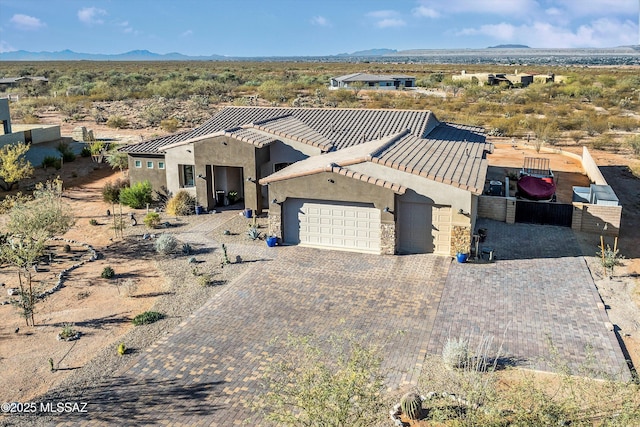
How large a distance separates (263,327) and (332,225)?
7.34 metres

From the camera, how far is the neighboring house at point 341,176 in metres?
21.2

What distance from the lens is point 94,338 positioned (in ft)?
50.0

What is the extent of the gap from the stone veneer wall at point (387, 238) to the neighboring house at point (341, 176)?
0.04m

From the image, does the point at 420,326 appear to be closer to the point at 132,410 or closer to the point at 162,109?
the point at 132,410

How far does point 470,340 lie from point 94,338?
33.7ft

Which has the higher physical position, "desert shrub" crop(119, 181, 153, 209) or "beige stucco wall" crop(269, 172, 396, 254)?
"beige stucco wall" crop(269, 172, 396, 254)

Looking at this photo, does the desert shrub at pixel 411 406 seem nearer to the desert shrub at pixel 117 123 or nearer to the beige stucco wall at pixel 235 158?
the beige stucco wall at pixel 235 158

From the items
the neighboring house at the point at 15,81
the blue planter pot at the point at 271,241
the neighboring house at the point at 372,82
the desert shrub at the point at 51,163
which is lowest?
the blue planter pot at the point at 271,241

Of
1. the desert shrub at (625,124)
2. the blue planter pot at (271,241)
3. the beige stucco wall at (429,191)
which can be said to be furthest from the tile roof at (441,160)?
the desert shrub at (625,124)

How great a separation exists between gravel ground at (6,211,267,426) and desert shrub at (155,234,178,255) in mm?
313

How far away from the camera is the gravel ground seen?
43.4 feet

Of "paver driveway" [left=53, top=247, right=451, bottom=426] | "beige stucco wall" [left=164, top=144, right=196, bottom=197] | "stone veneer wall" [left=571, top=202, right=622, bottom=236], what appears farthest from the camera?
"beige stucco wall" [left=164, top=144, right=196, bottom=197]

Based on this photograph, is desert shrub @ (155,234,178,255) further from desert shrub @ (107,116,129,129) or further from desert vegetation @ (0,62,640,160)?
desert shrub @ (107,116,129,129)

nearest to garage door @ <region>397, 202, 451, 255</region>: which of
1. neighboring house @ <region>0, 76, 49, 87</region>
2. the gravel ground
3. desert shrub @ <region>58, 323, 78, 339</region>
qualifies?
the gravel ground
